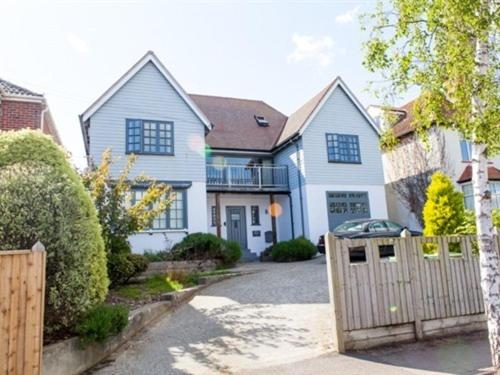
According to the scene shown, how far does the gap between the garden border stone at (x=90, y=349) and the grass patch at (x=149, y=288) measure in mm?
1064

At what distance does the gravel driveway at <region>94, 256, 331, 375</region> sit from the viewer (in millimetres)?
5434

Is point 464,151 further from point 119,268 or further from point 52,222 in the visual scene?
point 52,222

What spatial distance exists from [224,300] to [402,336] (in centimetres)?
464

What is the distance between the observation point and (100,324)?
539 cm

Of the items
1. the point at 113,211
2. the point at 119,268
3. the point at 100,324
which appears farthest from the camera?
the point at 113,211

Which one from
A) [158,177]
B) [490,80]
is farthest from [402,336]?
[158,177]

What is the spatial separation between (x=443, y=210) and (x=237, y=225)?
9.77 m

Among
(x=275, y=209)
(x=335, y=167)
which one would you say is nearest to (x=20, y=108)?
(x=275, y=209)

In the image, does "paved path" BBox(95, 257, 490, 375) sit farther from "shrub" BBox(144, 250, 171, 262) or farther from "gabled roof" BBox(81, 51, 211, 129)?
"gabled roof" BBox(81, 51, 211, 129)

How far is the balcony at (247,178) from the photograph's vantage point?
18141mm

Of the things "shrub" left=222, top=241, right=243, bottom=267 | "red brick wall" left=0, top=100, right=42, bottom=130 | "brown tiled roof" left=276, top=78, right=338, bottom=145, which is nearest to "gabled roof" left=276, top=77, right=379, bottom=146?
"brown tiled roof" left=276, top=78, right=338, bottom=145

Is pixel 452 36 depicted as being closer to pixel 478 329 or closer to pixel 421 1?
pixel 421 1

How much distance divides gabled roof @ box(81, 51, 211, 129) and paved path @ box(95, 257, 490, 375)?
408 inches

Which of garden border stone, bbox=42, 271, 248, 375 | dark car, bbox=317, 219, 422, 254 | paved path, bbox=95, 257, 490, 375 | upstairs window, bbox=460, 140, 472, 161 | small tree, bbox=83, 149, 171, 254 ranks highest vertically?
upstairs window, bbox=460, 140, 472, 161
